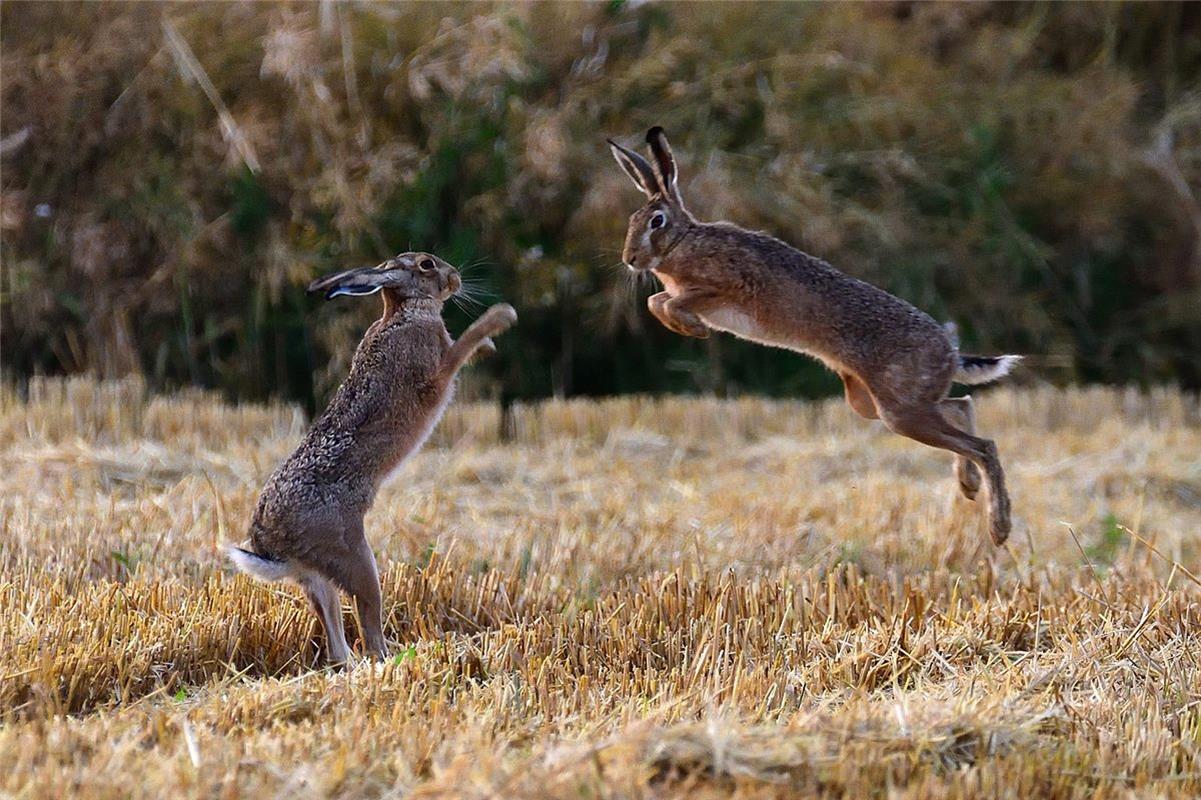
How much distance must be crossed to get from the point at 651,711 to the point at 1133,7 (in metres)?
11.4

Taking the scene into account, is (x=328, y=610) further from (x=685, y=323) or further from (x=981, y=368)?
(x=981, y=368)

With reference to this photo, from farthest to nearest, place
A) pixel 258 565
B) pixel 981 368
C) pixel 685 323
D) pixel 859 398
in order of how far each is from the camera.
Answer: pixel 859 398
pixel 981 368
pixel 685 323
pixel 258 565

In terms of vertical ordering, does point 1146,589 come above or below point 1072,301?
below

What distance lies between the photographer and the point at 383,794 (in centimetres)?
306

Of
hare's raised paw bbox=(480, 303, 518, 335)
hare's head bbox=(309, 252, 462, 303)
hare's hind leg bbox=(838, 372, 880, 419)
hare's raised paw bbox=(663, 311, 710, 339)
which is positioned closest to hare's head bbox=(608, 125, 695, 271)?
hare's raised paw bbox=(663, 311, 710, 339)

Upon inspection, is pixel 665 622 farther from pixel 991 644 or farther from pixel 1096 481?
pixel 1096 481

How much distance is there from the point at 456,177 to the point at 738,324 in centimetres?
497

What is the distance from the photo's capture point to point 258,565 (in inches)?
169

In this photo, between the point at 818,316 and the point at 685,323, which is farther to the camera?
the point at 818,316

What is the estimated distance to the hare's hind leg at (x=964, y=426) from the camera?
5.01 meters

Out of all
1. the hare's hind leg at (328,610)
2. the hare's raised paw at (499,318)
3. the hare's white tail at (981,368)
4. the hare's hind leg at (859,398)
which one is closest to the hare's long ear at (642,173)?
the hare's raised paw at (499,318)

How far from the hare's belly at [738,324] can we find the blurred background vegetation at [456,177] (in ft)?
14.4

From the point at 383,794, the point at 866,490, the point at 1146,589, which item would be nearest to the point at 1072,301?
the point at 866,490

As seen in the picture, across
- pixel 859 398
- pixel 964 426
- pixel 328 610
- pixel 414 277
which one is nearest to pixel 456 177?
pixel 414 277
